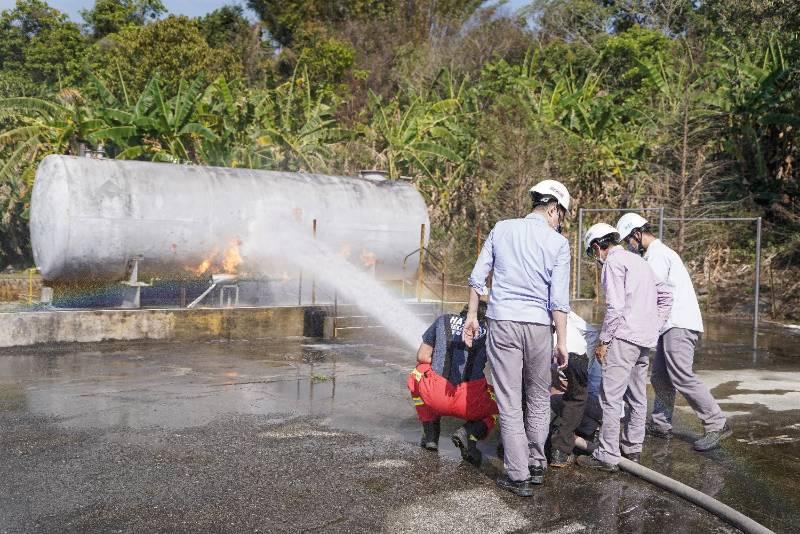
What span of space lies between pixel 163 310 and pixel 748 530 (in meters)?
8.61

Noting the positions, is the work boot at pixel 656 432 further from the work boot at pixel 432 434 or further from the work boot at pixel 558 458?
the work boot at pixel 432 434

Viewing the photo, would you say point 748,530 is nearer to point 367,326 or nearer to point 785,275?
point 367,326

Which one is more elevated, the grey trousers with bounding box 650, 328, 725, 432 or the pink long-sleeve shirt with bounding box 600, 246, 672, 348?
the pink long-sleeve shirt with bounding box 600, 246, 672, 348

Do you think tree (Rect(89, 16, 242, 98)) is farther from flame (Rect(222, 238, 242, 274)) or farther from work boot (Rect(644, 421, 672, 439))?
work boot (Rect(644, 421, 672, 439))

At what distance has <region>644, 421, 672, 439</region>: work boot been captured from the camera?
267 inches

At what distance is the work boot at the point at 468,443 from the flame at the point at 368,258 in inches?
381

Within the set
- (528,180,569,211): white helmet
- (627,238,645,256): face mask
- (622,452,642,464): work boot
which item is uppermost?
(528,180,569,211): white helmet

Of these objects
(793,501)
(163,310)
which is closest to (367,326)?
(163,310)

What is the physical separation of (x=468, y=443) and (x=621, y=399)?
1129mm

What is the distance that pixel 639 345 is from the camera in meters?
5.91

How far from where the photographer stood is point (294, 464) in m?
5.71

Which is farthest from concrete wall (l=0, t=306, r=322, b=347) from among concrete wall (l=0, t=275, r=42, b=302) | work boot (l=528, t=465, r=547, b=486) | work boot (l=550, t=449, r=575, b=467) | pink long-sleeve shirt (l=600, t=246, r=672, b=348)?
concrete wall (l=0, t=275, r=42, b=302)

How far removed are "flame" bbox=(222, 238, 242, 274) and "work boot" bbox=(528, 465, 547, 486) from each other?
9138 millimetres

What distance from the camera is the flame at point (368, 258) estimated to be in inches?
605
